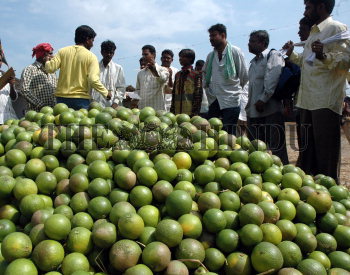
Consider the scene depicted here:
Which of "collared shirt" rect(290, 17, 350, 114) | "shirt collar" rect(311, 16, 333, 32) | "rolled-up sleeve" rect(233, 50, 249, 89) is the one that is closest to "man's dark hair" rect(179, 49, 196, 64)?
"rolled-up sleeve" rect(233, 50, 249, 89)

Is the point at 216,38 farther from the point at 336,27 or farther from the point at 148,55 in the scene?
the point at 336,27

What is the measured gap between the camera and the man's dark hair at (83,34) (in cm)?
491

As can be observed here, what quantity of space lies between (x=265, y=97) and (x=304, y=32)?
1.40 metres

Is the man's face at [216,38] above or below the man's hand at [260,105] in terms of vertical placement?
above

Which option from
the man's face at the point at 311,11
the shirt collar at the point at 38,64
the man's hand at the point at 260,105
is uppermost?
the man's face at the point at 311,11

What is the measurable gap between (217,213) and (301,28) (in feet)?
15.3

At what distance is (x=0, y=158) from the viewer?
2719mm

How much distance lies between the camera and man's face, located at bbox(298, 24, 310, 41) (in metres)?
5.41

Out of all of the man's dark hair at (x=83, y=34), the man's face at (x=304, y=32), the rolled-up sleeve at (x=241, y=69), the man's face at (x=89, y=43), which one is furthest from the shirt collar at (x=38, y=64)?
the man's face at (x=304, y=32)

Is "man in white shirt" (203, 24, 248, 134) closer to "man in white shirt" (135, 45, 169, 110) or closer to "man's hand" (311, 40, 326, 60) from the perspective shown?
"man in white shirt" (135, 45, 169, 110)

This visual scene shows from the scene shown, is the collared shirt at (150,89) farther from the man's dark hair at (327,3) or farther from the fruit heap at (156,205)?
the fruit heap at (156,205)

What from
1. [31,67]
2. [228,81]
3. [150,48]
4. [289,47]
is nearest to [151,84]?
[150,48]

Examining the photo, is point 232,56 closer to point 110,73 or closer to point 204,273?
point 110,73

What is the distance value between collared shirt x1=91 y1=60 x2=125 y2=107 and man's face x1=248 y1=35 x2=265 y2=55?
258 cm
